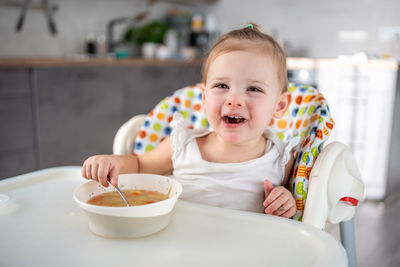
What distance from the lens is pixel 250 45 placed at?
963mm

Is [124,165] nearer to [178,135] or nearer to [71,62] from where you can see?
[178,135]

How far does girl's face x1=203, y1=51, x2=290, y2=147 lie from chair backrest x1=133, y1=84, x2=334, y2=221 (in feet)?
0.49

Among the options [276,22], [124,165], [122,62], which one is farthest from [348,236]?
[276,22]

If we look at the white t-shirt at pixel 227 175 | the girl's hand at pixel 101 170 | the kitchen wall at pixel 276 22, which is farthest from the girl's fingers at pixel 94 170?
the kitchen wall at pixel 276 22

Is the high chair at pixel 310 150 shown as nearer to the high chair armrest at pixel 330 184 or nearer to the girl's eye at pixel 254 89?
the high chair armrest at pixel 330 184

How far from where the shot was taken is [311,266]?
0.57 m

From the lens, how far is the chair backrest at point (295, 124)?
3.20 feet

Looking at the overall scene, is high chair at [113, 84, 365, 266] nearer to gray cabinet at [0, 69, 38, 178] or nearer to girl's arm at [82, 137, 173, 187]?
girl's arm at [82, 137, 173, 187]

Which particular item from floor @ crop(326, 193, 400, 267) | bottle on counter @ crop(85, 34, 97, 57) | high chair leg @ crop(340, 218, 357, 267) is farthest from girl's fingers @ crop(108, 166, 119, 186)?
bottle on counter @ crop(85, 34, 97, 57)

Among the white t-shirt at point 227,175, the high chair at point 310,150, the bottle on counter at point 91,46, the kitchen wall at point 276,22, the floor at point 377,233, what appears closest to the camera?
the high chair at point 310,150

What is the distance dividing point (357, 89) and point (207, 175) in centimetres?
227

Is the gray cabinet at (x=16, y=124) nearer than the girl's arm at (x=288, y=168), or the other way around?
the girl's arm at (x=288, y=168)

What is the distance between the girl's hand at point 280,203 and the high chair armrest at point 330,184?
1.3 inches

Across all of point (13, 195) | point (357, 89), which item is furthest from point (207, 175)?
point (357, 89)
